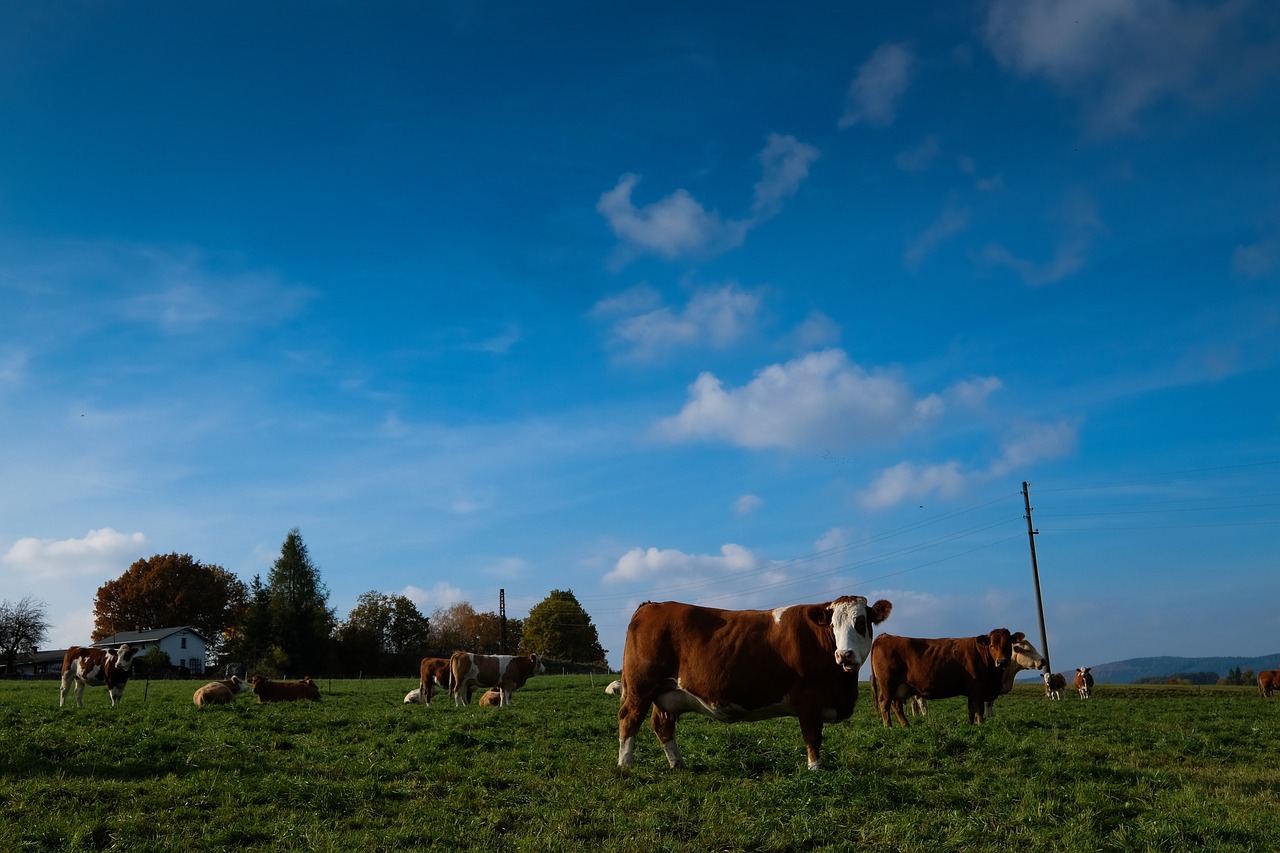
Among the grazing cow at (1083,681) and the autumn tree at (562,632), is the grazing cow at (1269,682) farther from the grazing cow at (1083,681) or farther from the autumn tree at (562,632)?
the autumn tree at (562,632)

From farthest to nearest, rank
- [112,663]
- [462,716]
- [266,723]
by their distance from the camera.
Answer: [112,663] < [462,716] < [266,723]

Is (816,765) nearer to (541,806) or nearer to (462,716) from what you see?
(541,806)

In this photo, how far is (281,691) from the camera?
2762 cm

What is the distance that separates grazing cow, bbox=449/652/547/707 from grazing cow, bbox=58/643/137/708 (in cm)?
1011

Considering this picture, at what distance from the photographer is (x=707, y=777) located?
11.2 m

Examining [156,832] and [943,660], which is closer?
[156,832]

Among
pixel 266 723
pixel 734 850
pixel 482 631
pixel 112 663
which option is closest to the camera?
pixel 734 850

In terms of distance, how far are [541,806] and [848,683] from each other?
14.8 ft

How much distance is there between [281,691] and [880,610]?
2171 cm

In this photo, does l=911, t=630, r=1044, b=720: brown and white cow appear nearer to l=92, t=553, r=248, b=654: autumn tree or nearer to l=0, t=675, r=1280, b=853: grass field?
l=0, t=675, r=1280, b=853: grass field

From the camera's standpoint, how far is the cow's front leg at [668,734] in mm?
11930

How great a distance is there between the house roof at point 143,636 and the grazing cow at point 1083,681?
272 ft

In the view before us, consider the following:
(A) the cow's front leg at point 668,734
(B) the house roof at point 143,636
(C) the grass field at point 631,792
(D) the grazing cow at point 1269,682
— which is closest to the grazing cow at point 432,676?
(C) the grass field at point 631,792

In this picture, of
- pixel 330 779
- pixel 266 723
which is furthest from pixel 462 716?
pixel 330 779
